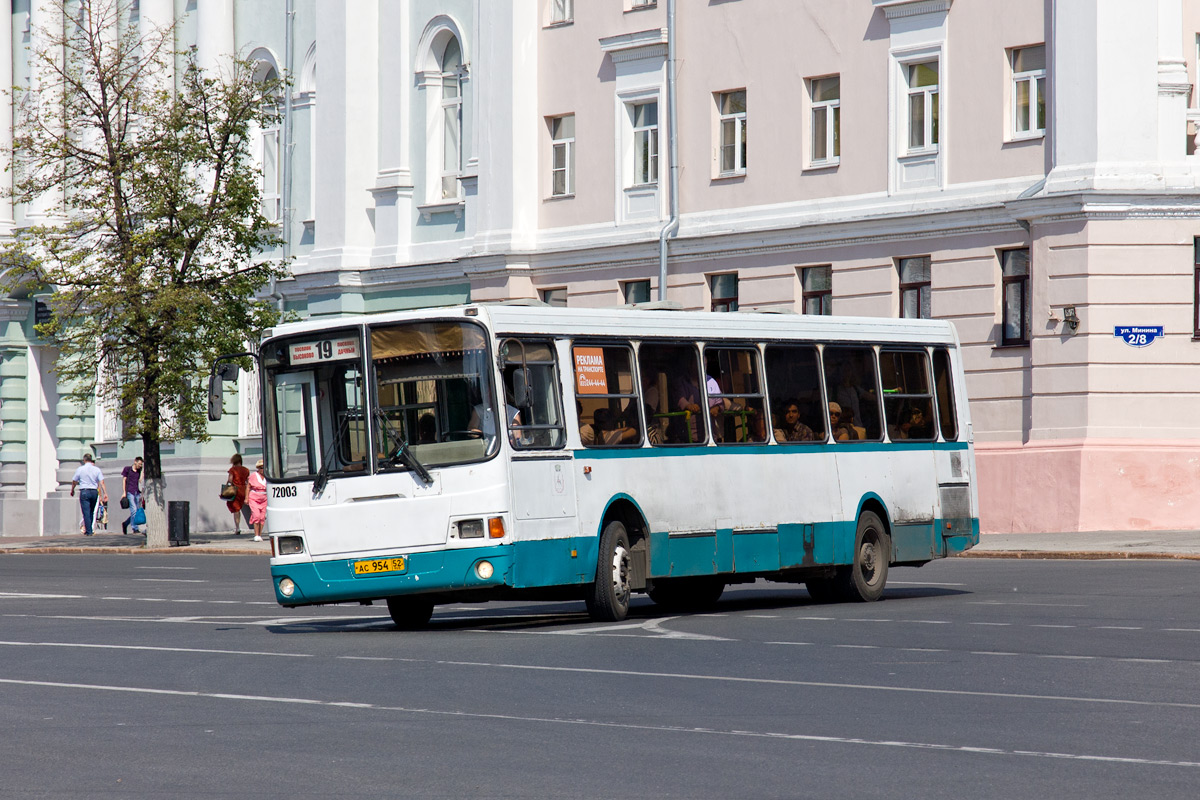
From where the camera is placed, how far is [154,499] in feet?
132

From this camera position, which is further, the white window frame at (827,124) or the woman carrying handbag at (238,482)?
the woman carrying handbag at (238,482)

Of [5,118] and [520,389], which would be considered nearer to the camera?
[520,389]

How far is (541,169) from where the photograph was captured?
40.6 m

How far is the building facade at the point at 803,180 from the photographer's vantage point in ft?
102

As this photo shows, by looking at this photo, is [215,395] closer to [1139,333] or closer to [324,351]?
[324,351]

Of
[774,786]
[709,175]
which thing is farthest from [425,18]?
[774,786]

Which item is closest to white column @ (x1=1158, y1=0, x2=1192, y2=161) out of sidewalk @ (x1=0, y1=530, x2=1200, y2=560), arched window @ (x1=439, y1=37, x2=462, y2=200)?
sidewalk @ (x1=0, y1=530, x2=1200, y2=560)

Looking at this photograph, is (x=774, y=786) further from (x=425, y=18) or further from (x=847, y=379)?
(x=425, y=18)

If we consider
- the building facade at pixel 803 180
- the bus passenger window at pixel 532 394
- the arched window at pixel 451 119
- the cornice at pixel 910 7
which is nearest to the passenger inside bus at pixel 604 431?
the bus passenger window at pixel 532 394

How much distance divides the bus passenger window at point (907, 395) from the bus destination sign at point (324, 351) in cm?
584

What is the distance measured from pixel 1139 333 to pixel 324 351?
17.0 m

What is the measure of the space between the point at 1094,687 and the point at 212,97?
3102 centimetres

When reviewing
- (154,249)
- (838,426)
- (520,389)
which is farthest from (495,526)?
(154,249)

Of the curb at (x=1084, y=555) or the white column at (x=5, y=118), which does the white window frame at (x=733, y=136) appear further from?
the white column at (x=5, y=118)
